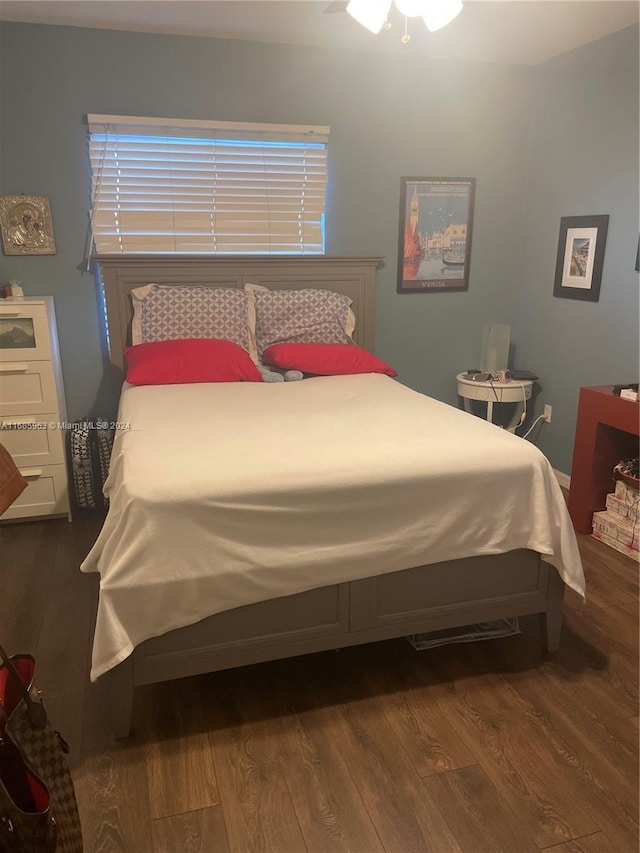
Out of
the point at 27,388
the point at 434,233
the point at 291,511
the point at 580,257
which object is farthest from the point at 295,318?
the point at 291,511

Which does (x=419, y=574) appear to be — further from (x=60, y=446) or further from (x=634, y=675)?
(x=60, y=446)

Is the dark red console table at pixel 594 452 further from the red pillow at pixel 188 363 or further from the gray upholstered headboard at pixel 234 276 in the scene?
the red pillow at pixel 188 363

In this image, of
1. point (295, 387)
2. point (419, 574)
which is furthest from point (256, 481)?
point (295, 387)

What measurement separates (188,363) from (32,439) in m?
0.86

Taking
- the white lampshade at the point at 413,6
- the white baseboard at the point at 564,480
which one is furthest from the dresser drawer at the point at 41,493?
the white baseboard at the point at 564,480

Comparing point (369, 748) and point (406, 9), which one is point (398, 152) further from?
point (369, 748)

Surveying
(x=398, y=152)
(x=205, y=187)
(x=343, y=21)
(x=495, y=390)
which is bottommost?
(x=495, y=390)

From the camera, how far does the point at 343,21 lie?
302 cm

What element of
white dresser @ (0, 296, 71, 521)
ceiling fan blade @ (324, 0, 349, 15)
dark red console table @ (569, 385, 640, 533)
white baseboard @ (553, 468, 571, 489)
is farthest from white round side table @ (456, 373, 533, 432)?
white dresser @ (0, 296, 71, 521)

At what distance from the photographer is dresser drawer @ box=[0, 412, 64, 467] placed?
302cm

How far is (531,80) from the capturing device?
376 centimetres

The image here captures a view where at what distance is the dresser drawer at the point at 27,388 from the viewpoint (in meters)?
2.97

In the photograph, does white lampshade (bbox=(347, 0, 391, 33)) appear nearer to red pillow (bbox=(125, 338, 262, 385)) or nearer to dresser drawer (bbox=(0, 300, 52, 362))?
red pillow (bbox=(125, 338, 262, 385))

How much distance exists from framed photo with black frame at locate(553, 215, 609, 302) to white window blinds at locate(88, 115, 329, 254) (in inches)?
55.8
